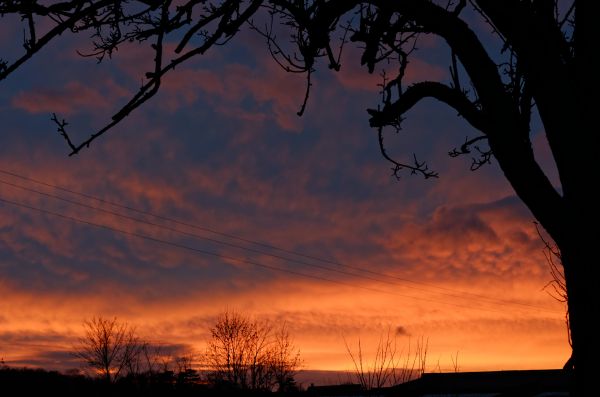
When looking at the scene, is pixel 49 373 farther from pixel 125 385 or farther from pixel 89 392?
pixel 89 392

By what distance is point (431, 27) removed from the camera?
5.25 m

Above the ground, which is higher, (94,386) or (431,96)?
(431,96)

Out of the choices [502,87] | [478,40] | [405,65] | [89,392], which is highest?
[405,65]

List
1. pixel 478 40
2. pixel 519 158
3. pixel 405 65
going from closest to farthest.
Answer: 1. pixel 519 158
2. pixel 478 40
3. pixel 405 65

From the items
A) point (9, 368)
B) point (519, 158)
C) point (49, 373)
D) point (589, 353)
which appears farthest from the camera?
point (49, 373)

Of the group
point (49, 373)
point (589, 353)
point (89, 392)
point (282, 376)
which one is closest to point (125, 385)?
point (49, 373)

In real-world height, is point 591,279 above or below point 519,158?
below

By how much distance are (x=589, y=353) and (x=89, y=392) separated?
30.5 m

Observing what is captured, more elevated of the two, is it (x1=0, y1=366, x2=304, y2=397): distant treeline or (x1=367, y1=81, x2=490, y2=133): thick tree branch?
(x1=367, y1=81, x2=490, y2=133): thick tree branch

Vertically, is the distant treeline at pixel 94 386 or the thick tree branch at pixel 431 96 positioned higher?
the thick tree branch at pixel 431 96

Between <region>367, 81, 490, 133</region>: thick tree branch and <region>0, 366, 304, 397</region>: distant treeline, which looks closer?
<region>367, 81, 490, 133</region>: thick tree branch

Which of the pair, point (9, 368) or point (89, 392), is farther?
point (9, 368)

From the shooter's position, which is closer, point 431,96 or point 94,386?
point 431,96

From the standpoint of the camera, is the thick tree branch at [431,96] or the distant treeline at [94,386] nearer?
the thick tree branch at [431,96]
